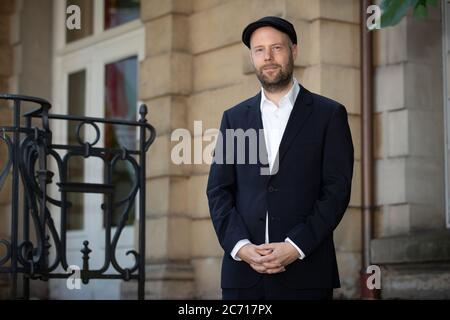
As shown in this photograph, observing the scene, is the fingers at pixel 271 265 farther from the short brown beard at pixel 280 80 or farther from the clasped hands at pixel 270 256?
the short brown beard at pixel 280 80

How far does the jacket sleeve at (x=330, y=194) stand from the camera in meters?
3.47

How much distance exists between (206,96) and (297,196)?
4.84 meters

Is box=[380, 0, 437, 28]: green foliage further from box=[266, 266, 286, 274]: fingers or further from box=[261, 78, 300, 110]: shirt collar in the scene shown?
box=[266, 266, 286, 274]: fingers

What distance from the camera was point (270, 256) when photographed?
3.42 metres

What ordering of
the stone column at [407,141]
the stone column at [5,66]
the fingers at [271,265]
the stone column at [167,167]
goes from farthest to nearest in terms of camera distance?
the stone column at [5,66], the stone column at [167,167], the stone column at [407,141], the fingers at [271,265]

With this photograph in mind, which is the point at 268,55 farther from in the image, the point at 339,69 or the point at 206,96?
the point at 206,96

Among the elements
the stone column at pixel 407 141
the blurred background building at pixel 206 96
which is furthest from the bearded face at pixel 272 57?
the stone column at pixel 407 141

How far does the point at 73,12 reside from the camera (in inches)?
390

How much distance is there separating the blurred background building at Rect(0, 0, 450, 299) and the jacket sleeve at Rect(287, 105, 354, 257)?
3.23m

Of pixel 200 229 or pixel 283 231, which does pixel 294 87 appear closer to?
pixel 283 231

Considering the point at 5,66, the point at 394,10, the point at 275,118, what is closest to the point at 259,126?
the point at 275,118

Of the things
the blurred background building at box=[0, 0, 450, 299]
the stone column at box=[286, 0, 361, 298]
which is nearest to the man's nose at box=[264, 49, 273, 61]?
the blurred background building at box=[0, 0, 450, 299]

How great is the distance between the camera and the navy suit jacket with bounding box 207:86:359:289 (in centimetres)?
349
